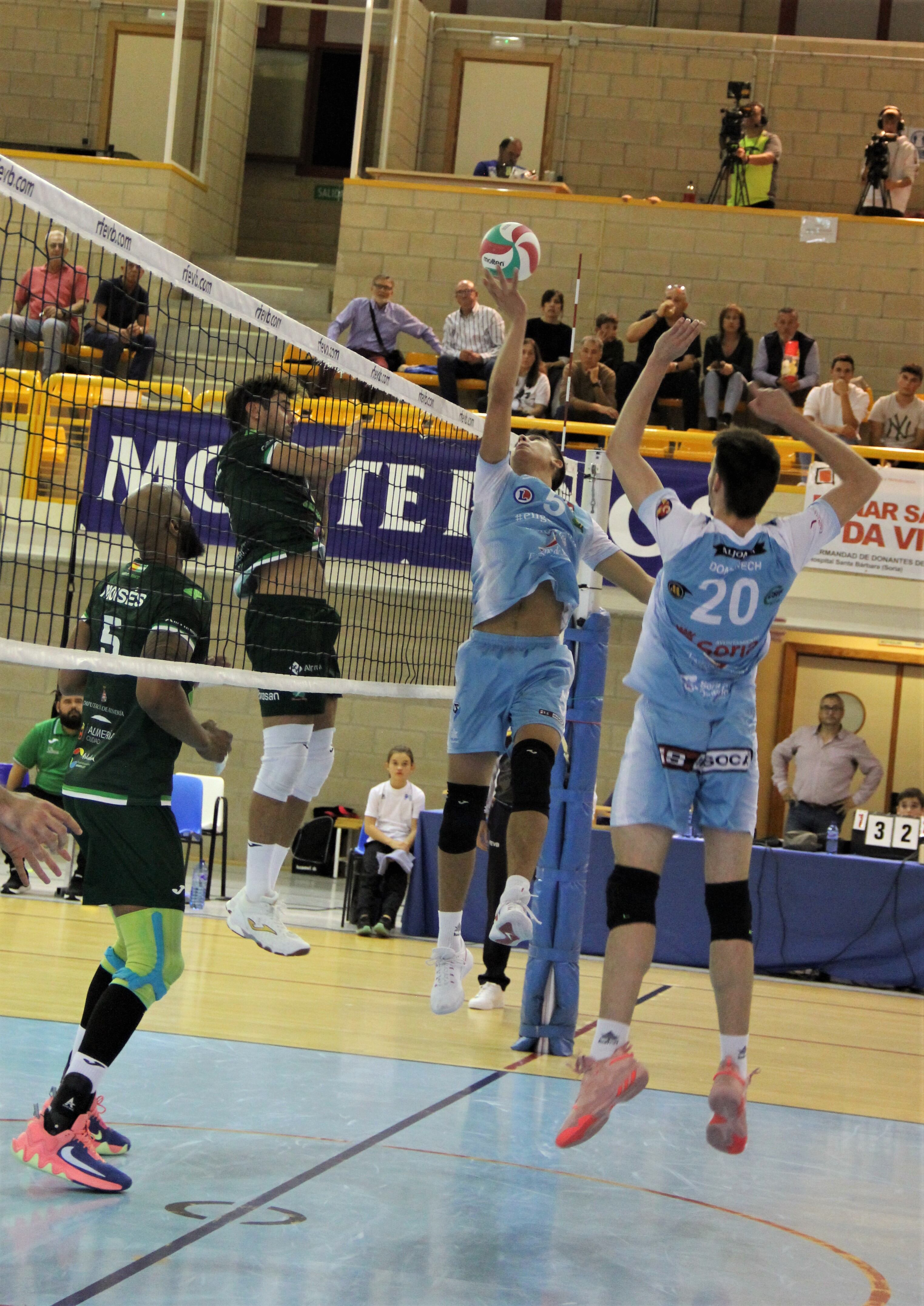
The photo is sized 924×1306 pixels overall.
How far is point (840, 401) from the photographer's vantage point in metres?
14.4

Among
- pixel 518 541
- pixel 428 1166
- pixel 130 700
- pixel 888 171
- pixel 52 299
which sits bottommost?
pixel 428 1166

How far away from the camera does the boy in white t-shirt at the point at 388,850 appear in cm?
1162

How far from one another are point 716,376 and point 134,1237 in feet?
38.3

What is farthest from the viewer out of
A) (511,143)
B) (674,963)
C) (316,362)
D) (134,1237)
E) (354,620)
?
(511,143)

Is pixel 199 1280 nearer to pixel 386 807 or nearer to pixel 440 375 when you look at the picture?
pixel 386 807

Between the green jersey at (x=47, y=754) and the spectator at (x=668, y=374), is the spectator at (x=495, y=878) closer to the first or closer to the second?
the green jersey at (x=47, y=754)

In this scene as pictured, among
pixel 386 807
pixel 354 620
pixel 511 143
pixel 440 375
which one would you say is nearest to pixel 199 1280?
pixel 386 807

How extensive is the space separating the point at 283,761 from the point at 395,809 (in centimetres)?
615

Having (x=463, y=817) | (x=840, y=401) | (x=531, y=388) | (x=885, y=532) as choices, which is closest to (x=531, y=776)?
(x=463, y=817)

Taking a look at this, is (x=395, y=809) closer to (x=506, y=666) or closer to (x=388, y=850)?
(x=388, y=850)

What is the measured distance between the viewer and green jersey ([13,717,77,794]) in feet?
39.0

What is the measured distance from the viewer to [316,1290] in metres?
4.21

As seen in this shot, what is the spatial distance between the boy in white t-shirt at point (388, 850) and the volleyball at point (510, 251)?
6954mm

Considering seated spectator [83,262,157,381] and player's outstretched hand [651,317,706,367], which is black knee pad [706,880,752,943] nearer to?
player's outstretched hand [651,317,706,367]
